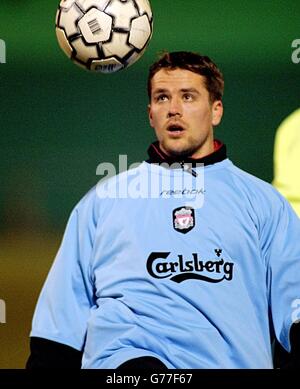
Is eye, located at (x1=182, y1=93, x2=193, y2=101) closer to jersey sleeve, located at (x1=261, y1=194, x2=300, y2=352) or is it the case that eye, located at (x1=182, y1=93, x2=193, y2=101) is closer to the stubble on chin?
the stubble on chin

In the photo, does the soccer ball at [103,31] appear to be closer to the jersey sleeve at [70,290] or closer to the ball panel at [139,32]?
the ball panel at [139,32]

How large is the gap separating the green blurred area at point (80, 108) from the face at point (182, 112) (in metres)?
0.07

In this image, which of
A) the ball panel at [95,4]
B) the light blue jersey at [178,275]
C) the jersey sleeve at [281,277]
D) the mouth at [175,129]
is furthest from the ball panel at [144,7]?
the jersey sleeve at [281,277]

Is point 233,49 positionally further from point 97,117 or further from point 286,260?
point 286,260

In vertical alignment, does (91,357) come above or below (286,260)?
below

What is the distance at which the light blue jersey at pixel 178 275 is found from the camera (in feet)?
11.8

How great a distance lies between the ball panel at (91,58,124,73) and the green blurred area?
188 millimetres

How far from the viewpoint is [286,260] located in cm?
368

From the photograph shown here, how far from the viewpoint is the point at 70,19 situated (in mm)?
3594

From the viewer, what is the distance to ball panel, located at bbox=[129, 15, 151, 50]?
3590mm

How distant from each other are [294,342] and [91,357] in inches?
27.3

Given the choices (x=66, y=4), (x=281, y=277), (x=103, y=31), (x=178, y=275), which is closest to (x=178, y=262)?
(x=178, y=275)

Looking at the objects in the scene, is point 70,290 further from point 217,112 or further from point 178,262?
point 217,112
